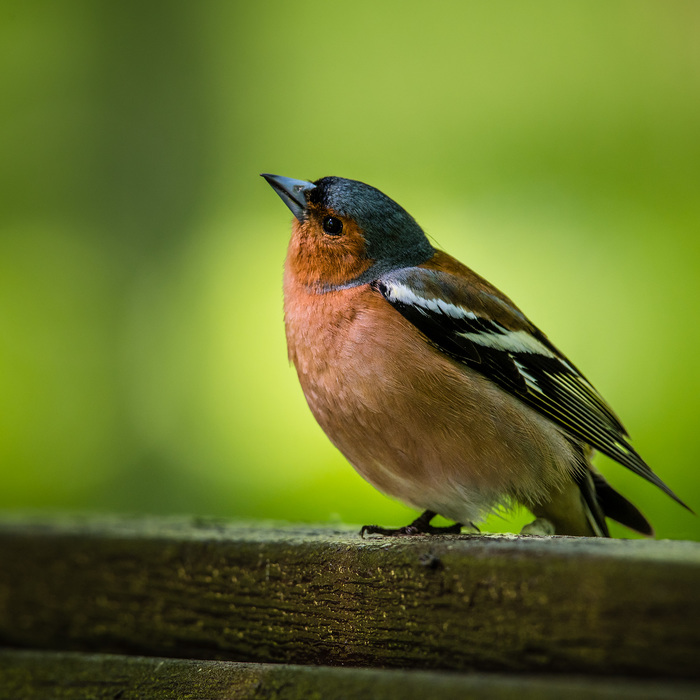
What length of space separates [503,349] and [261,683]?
1196 mm

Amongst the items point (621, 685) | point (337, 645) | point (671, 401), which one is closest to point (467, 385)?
point (337, 645)

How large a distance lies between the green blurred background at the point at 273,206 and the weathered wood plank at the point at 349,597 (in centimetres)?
130

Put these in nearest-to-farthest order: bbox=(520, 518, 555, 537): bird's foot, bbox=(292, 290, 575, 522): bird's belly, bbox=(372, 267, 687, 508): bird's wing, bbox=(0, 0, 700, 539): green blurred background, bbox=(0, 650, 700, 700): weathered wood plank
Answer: bbox=(0, 650, 700, 700): weathered wood plank < bbox=(292, 290, 575, 522): bird's belly < bbox=(372, 267, 687, 508): bird's wing < bbox=(520, 518, 555, 537): bird's foot < bbox=(0, 0, 700, 539): green blurred background

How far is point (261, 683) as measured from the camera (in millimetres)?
1507

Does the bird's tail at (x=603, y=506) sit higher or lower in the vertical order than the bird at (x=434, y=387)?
lower

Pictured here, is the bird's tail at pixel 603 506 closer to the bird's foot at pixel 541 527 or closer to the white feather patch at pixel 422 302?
the bird's foot at pixel 541 527

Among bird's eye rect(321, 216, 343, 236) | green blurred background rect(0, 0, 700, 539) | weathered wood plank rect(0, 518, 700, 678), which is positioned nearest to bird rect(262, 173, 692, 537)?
bird's eye rect(321, 216, 343, 236)

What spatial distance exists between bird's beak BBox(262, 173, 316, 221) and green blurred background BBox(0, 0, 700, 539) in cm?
129

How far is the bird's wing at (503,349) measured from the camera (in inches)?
87.3

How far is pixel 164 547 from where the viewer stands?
1909 mm

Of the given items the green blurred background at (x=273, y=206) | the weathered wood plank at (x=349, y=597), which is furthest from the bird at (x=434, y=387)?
the green blurred background at (x=273, y=206)

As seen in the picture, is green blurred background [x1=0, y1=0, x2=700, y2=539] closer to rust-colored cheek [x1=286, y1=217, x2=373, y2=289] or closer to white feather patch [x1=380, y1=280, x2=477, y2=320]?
white feather patch [x1=380, y1=280, x2=477, y2=320]

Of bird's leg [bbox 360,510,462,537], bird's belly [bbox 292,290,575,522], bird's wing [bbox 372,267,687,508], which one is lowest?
bird's leg [bbox 360,510,462,537]

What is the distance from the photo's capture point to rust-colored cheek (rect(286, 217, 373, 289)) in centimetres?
243
